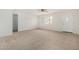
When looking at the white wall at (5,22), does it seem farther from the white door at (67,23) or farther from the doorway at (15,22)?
the white door at (67,23)

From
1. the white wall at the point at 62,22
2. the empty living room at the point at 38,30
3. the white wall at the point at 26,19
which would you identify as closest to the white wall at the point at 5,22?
the empty living room at the point at 38,30

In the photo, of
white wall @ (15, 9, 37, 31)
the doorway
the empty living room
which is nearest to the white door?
the empty living room

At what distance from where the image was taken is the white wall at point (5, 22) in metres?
1.36

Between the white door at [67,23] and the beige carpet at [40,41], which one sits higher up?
the white door at [67,23]

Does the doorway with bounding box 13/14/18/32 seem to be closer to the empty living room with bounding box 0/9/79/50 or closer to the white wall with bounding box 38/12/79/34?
the empty living room with bounding box 0/9/79/50

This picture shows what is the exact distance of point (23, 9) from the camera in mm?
1372

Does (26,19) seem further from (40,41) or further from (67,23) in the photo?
(67,23)

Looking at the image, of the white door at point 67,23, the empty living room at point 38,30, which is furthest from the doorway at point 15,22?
the white door at point 67,23

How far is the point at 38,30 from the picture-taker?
4.56 feet

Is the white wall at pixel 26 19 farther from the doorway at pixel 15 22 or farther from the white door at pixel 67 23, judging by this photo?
the white door at pixel 67 23

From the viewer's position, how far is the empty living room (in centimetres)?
136

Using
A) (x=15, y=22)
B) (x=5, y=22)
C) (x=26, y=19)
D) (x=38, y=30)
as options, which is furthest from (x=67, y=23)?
(x=5, y=22)
